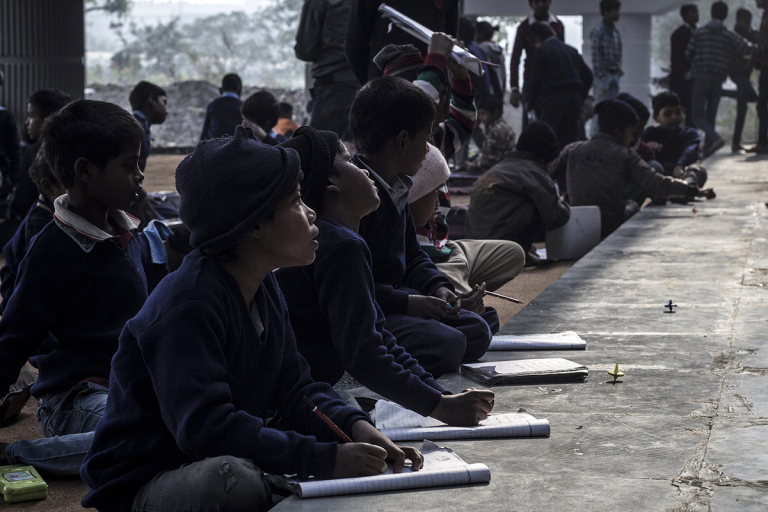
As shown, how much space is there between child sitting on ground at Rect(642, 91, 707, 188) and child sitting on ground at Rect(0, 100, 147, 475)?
22.9 feet

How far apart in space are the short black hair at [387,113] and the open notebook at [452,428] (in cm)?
105

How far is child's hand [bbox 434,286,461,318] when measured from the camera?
3.37 metres

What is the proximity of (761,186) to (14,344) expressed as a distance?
29.4 feet

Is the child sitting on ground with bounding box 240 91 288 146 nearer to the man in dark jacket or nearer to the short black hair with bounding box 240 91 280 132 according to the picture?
the short black hair with bounding box 240 91 280 132

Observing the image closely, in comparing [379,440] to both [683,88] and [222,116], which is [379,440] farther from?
Result: [683,88]

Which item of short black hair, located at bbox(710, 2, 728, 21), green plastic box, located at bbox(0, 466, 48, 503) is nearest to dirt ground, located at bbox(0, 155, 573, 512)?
green plastic box, located at bbox(0, 466, 48, 503)

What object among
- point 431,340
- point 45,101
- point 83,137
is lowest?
point 431,340

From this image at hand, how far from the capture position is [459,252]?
4.57m

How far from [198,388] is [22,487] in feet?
4.05

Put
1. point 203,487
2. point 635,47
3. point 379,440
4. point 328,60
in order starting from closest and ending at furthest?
1. point 203,487
2. point 379,440
3. point 328,60
4. point 635,47

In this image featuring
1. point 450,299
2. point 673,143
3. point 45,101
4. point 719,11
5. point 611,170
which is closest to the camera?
point 450,299

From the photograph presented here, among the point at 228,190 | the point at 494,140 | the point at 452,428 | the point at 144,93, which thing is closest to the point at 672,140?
the point at 494,140

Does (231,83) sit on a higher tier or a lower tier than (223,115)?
higher

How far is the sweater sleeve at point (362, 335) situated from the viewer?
8.36 ft
